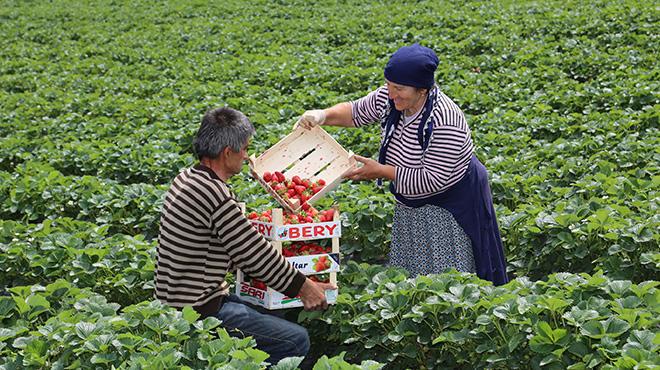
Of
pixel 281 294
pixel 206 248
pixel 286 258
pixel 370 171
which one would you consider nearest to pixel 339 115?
pixel 370 171

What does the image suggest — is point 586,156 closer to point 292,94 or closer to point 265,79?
point 292,94

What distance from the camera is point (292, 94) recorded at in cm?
1267

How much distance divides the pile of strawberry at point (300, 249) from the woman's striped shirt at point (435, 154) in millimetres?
591

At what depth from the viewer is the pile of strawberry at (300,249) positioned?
14.6ft

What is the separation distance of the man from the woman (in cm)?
78

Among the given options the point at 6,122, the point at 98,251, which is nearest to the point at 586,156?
the point at 98,251

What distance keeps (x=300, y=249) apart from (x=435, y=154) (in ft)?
2.98

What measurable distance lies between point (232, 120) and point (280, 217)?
0.57 m

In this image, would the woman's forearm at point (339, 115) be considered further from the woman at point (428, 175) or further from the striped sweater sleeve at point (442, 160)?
the striped sweater sleeve at point (442, 160)

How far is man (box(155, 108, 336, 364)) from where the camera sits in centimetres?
404

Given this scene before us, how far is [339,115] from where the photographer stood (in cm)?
516

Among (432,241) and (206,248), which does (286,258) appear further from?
(432,241)

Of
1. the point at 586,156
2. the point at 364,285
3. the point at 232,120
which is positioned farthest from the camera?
the point at 586,156

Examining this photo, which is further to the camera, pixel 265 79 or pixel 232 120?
pixel 265 79
